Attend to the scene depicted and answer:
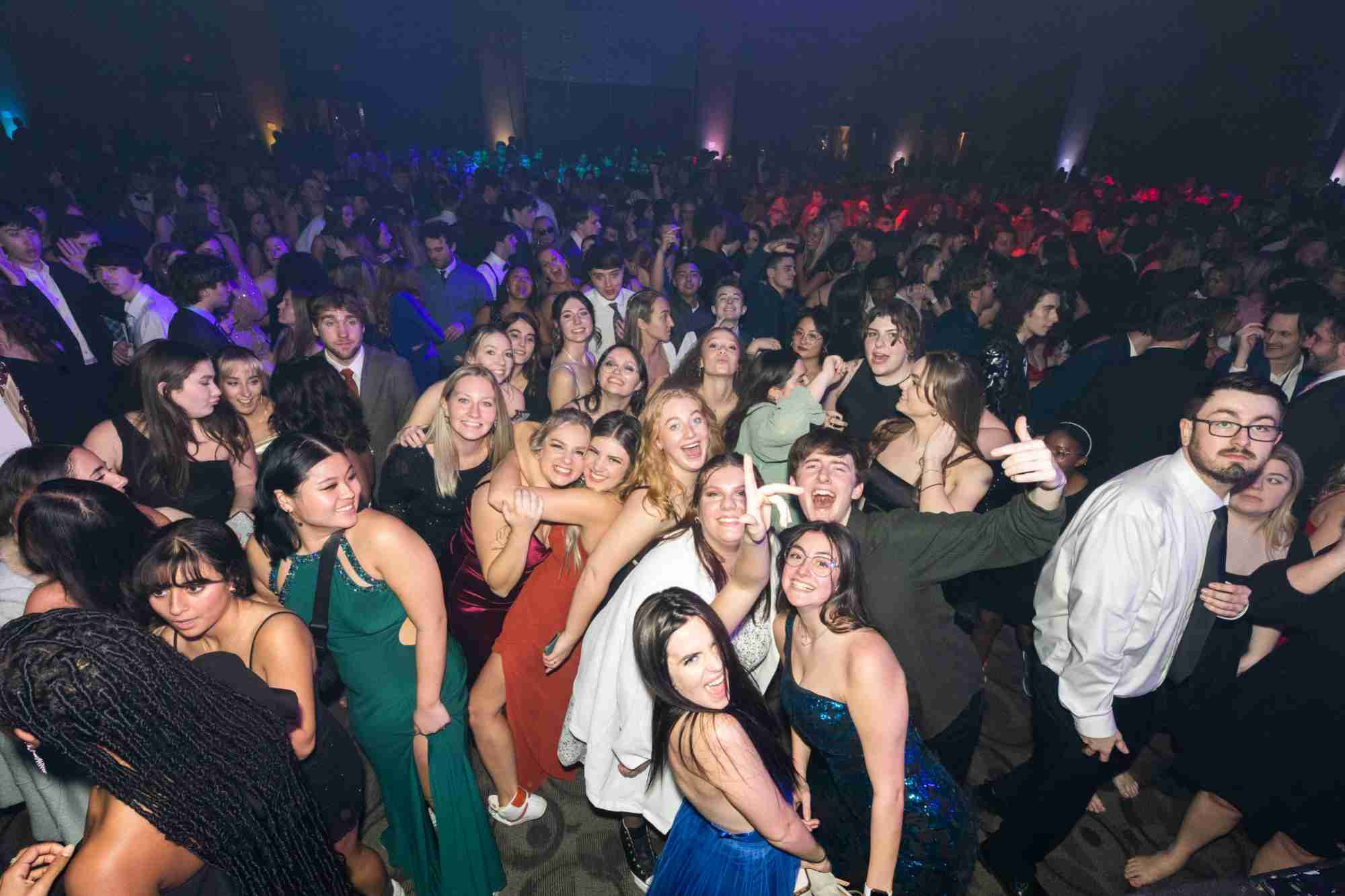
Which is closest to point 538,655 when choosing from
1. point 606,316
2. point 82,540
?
point 82,540

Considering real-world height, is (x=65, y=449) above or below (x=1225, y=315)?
below

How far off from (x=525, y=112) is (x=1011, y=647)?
699 inches

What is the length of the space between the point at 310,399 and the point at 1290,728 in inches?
164

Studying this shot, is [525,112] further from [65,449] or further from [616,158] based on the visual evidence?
[65,449]

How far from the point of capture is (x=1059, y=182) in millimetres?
12203

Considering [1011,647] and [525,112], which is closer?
[1011,647]

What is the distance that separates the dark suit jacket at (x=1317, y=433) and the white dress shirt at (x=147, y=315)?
6596 mm

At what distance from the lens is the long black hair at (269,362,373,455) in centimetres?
305

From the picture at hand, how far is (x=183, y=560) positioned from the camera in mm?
1683

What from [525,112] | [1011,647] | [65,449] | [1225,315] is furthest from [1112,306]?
[525,112]

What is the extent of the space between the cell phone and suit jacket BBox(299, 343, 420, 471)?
0.78 meters

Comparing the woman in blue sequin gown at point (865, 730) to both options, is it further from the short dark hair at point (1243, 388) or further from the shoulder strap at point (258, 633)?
the shoulder strap at point (258, 633)

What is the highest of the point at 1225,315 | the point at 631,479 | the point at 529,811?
the point at 1225,315

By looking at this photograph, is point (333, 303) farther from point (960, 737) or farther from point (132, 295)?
point (960, 737)
